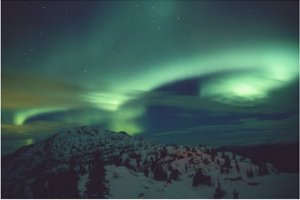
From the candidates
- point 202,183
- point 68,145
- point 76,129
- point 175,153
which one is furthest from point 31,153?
point 202,183

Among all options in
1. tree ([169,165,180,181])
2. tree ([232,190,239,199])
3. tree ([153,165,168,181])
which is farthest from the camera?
tree ([169,165,180,181])

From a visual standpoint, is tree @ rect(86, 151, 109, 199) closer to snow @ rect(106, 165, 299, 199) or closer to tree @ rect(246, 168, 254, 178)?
snow @ rect(106, 165, 299, 199)

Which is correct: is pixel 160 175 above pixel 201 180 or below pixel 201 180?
above

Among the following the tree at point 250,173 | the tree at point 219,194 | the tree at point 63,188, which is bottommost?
the tree at point 219,194

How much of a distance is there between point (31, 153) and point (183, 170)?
93.5 m

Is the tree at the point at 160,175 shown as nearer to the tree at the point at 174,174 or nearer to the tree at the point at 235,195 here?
the tree at the point at 174,174

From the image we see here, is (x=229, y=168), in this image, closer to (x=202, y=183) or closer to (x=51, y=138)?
(x=202, y=183)

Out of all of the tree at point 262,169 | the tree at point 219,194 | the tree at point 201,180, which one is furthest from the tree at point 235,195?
the tree at point 262,169

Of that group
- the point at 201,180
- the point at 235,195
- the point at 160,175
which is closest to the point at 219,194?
the point at 235,195

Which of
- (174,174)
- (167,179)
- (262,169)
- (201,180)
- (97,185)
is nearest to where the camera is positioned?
(97,185)

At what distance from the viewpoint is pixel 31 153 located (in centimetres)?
13500

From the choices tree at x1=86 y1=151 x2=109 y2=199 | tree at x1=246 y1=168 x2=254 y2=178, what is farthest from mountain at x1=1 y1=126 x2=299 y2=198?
tree at x1=246 y1=168 x2=254 y2=178

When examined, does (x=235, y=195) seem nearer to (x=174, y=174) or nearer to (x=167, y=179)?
(x=167, y=179)

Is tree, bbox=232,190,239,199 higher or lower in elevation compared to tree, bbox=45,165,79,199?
lower
